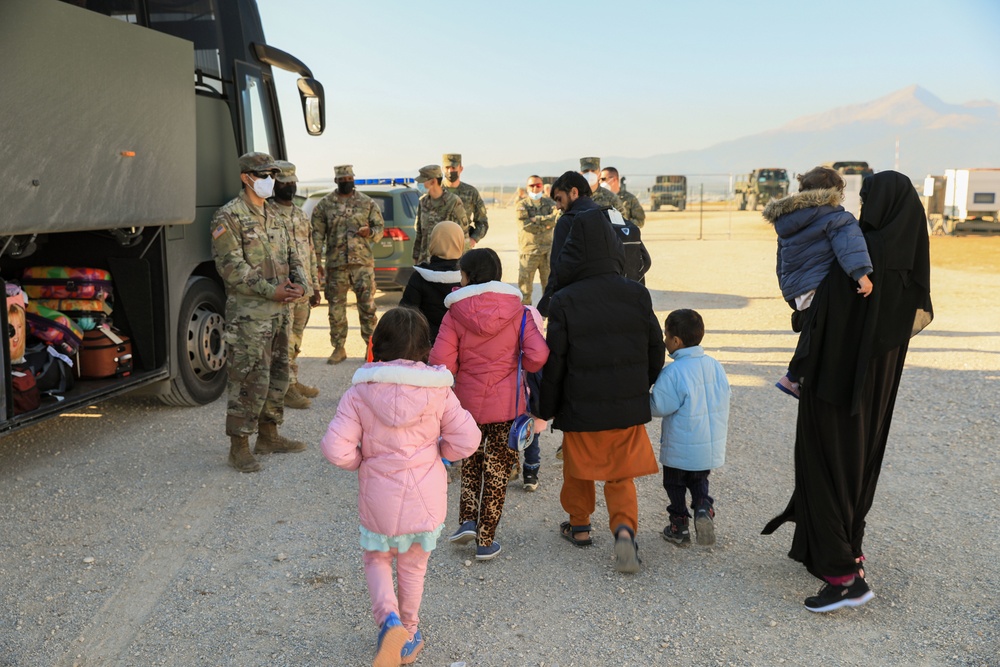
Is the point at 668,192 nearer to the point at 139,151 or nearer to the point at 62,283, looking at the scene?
the point at 62,283

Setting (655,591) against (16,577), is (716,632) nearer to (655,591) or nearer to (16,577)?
(655,591)

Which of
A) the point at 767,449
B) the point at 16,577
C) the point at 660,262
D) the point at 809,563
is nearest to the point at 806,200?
the point at 809,563

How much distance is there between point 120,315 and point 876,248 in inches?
208

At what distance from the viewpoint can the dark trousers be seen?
443 centimetres

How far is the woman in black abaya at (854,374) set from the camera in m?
3.68

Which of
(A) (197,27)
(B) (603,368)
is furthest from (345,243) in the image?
(B) (603,368)

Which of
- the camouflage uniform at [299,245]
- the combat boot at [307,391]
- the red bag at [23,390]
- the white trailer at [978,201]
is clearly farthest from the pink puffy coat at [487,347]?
the white trailer at [978,201]

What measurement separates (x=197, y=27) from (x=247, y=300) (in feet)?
8.91

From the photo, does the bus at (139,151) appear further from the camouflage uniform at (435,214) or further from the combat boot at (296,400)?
the camouflage uniform at (435,214)

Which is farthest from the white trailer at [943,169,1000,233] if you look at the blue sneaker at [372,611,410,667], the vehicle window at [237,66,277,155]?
the blue sneaker at [372,611,410,667]

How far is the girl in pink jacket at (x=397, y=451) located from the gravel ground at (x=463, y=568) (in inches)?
13.0

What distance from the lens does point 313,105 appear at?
8359mm

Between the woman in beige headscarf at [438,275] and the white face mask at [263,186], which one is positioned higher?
the white face mask at [263,186]

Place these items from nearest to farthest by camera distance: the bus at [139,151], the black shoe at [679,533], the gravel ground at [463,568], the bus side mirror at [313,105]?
the gravel ground at [463,568] < the black shoe at [679,533] < the bus at [139,151] < the bus side mirror at [313,105]
